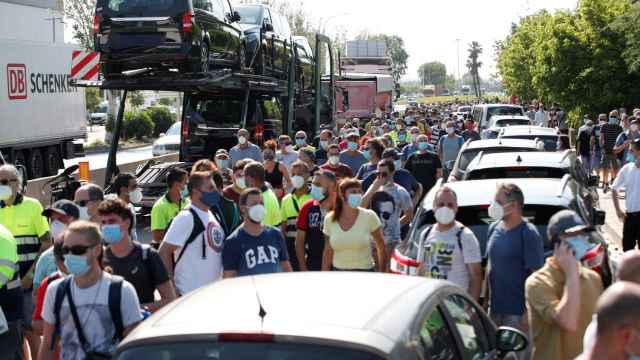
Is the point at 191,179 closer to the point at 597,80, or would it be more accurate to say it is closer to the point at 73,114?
the point at 73,114

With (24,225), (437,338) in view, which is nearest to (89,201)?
(24,225)

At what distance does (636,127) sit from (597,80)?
12526mm

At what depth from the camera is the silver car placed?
13.8 feet

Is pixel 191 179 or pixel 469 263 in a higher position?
Answer: pixel 191 179

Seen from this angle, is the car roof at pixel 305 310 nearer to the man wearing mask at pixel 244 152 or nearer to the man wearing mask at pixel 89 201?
the man wearing mask at pixel 89 201

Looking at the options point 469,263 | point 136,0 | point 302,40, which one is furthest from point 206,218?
point 302,40

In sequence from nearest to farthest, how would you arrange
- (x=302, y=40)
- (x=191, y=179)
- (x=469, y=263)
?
(x=469, y=263) → (x=191, y=179) → (x=302, y=40)

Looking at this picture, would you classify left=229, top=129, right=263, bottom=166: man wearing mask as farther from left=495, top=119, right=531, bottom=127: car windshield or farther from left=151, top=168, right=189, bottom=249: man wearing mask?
left=495, top=119, right=531, bottom=127: car windshield

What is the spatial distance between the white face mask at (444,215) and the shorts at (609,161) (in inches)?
634

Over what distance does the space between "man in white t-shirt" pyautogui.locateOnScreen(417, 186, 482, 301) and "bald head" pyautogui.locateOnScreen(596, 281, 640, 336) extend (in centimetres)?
385

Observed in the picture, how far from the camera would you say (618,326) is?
146 inches

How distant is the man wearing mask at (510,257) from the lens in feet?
23.5

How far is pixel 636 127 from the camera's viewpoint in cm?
2091

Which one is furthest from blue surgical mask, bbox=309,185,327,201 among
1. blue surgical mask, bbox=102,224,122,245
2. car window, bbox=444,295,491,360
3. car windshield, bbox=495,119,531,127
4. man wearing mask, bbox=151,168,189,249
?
car windshield, bbox=495,119,531,127
